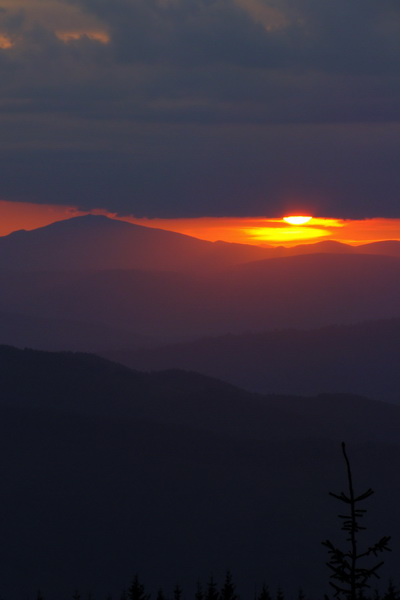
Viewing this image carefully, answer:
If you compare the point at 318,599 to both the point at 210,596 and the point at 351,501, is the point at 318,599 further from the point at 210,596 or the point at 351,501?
the point at 351,501

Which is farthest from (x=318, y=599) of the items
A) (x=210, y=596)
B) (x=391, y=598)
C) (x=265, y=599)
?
(x=391, y=598)

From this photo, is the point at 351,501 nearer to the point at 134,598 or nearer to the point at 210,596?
the point at 134,598

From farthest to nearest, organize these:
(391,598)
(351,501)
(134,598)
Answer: (134,598) → (391,598) → (351,501)

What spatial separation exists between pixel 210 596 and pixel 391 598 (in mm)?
26057

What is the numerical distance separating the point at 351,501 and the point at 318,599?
654 feet

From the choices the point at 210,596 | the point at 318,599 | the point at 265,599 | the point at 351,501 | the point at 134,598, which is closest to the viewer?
the point at 351,501

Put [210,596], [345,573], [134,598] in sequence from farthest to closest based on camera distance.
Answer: [210,596] → [134,598] → [345,573]

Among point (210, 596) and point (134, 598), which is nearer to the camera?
point (134, 598)

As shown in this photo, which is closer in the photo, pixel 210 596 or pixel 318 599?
pixel 210 596

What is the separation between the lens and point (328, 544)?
1172 cm

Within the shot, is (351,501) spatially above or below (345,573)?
above

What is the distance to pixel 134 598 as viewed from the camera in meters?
33.7

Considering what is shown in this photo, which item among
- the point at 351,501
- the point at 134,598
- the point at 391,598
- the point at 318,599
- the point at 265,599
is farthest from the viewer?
the point at 318,599

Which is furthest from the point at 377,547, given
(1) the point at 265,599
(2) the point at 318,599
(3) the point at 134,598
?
(2) the point at 318,599
